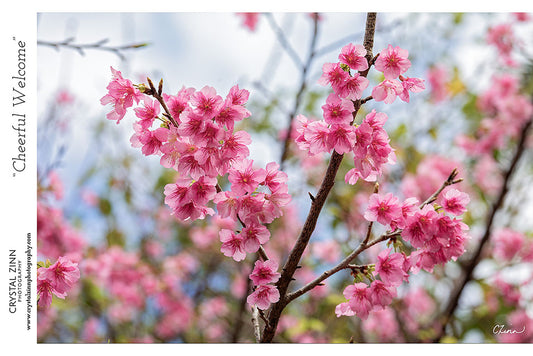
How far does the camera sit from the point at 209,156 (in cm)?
85

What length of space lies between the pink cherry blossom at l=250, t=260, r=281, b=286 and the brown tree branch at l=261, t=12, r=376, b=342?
0.15 ft

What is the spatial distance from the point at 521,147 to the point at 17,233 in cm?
250

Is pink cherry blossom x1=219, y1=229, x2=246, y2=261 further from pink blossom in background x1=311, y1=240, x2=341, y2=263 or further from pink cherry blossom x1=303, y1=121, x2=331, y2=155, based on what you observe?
pink blossom in background x1=311, y1=240, x2=341, y2=263

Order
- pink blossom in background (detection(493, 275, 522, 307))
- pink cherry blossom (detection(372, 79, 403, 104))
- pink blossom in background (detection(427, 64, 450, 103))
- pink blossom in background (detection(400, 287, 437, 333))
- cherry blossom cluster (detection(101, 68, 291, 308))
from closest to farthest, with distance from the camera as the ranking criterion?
cherry blossom cluster (detection(101, 68, 291, 308)) → pink cherry blossom (detection(372, 79, 403, 104)) → pink blossom in background (detection(493, 275, 522, 307)) → pink blossom in background (detection(400, 287, 437, 333)) → pink blossom in background (detection(427, 64, 450, 103))

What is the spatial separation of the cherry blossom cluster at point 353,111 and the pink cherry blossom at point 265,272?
0.25 m

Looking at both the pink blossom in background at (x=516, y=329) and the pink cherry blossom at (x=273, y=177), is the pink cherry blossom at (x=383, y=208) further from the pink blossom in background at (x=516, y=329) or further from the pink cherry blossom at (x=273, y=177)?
the pink blossom in background at (x=516, y=329)

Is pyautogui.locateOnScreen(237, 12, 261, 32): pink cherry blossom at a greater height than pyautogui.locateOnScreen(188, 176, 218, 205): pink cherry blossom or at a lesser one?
greater

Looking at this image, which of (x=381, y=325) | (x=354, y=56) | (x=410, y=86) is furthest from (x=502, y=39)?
(x=354, y=56)

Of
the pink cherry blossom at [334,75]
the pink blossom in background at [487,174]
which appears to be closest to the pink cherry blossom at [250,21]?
the pink cherry blossom at [334,75]

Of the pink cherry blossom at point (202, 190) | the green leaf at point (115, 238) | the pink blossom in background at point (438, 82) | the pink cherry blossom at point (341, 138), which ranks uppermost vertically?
the pink blossom in background at point (438, 82)

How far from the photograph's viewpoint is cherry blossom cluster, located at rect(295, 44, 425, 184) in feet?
2.90

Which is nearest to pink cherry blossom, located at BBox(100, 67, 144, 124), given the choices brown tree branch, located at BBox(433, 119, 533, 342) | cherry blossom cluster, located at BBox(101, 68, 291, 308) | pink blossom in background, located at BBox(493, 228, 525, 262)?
cherry blossom cluster, located at BBox(101, 68, 291, 308)

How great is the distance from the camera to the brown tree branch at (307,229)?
3.06 ft

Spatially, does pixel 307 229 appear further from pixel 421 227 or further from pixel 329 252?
pixel 329 252
